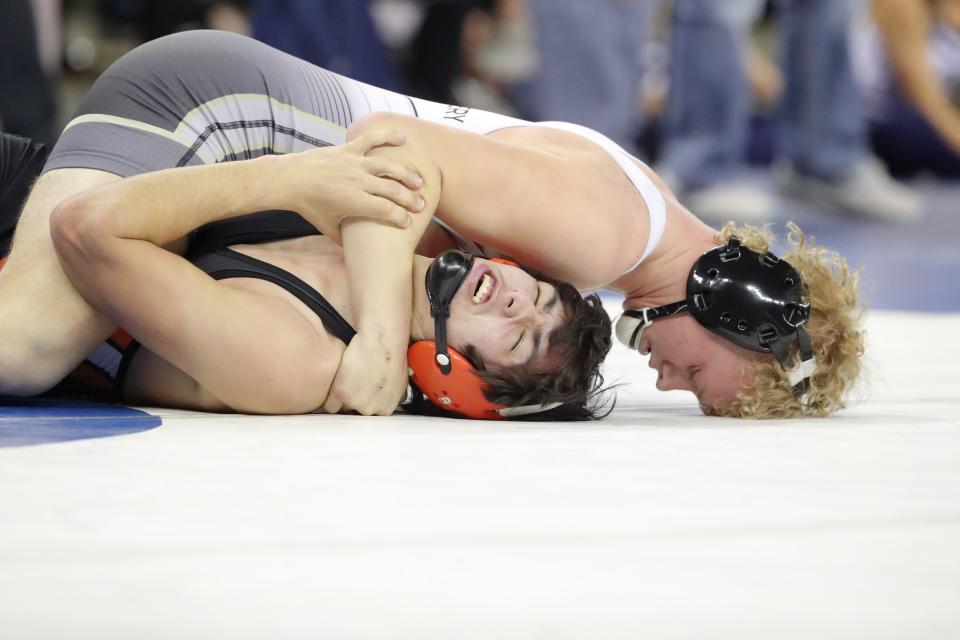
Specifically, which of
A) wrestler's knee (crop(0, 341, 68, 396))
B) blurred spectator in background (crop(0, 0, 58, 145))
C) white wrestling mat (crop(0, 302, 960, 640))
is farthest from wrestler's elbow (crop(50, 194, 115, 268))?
blurred spectator in background (crop(0, 0, 58, 145))

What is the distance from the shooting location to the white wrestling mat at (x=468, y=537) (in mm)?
1077

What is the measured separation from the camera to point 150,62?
7.88 feet

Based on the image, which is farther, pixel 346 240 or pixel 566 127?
pixel 566 127

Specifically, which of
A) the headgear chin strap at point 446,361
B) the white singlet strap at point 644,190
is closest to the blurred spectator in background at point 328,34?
the white singlet strap at point 644,190

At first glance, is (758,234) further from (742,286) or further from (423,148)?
(423,148)

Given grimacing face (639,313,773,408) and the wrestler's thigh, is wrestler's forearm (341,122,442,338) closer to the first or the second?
the wrestler's thigh

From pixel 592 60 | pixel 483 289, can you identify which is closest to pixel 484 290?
pixel 483 289

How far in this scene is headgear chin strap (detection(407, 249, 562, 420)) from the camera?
2.17 meters

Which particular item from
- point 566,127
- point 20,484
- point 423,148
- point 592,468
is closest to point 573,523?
point 592,468

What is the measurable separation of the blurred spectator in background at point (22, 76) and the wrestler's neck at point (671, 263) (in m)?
3.20

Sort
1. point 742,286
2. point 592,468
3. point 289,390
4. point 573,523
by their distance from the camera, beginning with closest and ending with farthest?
point 573,523 < point 592,468 < point 289,390 < point 742,286

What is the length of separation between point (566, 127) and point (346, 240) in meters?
0.59

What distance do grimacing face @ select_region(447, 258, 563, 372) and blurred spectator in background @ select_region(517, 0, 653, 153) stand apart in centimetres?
419

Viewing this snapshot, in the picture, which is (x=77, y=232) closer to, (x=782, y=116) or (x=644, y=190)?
(x=644, y=190)
